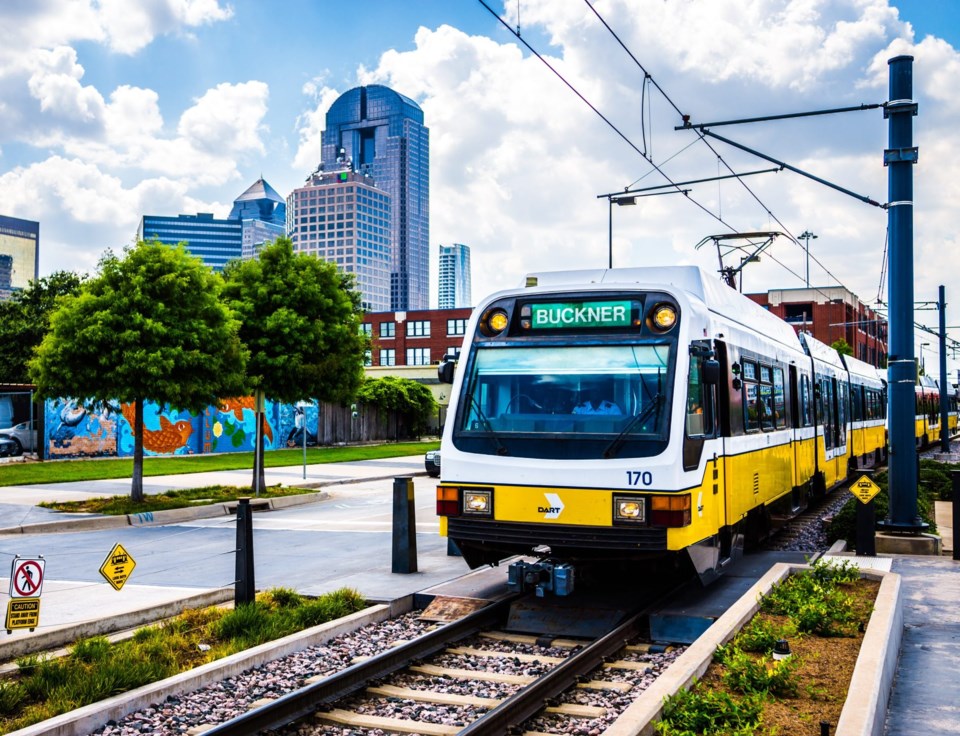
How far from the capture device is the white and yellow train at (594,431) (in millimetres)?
8680

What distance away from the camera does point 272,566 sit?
508 inches

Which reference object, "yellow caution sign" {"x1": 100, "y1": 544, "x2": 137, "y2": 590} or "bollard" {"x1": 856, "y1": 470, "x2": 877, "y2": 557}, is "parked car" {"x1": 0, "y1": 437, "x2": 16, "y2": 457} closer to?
"yellow caution sign" {"x1": 100, "y1": 544, "x2": 137, "y2": 590}

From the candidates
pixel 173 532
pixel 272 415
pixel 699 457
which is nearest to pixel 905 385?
pixel 699 457

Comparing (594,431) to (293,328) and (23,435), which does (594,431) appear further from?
(23,435)

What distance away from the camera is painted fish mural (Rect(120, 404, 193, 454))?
1393 inches

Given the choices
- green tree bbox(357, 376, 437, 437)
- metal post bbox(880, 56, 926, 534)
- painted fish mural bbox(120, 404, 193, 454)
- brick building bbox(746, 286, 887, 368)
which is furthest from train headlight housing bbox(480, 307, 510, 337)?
brick building bbox(746, 286, 887, 368)

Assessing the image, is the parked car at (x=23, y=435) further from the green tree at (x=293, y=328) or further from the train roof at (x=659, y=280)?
the train roof at (x=659, y=280)

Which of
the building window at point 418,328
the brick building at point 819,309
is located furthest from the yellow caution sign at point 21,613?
the building window at point 418,328

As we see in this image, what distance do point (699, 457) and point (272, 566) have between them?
20.6 feet

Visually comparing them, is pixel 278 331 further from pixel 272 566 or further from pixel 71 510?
pixel 272 566

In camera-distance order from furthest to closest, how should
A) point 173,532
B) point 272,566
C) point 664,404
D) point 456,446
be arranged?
point 173,532 → point 272,566 → point 456,446 → point 664,404

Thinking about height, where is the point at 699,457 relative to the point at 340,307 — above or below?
below

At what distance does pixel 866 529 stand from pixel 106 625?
8862 millimetres

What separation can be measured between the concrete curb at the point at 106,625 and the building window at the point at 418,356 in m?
84.2
